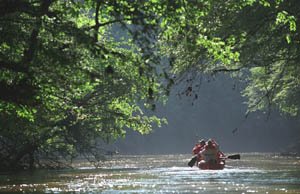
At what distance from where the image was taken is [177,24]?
10.8 m

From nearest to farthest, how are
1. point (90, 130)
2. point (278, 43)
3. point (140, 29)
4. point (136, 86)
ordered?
point (140, 29)
point (278, 43)
point (136, 86)
point (90, 130)

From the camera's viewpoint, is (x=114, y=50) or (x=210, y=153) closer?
→ (x=114, y=50)

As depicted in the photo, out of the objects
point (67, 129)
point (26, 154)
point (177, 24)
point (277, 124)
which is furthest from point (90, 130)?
point (277, 124)

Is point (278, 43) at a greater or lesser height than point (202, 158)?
greater

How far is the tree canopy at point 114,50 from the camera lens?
33.3ft

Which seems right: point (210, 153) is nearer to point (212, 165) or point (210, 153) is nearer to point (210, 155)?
point (210, 155)

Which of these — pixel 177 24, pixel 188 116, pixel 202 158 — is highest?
pixel 188 116

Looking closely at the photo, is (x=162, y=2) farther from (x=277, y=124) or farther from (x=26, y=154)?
(x=277, y=124)

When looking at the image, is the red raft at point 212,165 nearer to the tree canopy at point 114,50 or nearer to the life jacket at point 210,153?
the life jacket at point 210,153

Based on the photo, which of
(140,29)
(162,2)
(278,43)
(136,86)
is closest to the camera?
(140,29)

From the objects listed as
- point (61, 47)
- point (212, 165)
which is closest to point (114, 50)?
point (61, 47)

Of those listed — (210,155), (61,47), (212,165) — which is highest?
(61,47)

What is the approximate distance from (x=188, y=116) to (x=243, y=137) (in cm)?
1053

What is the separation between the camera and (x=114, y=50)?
12.1m
